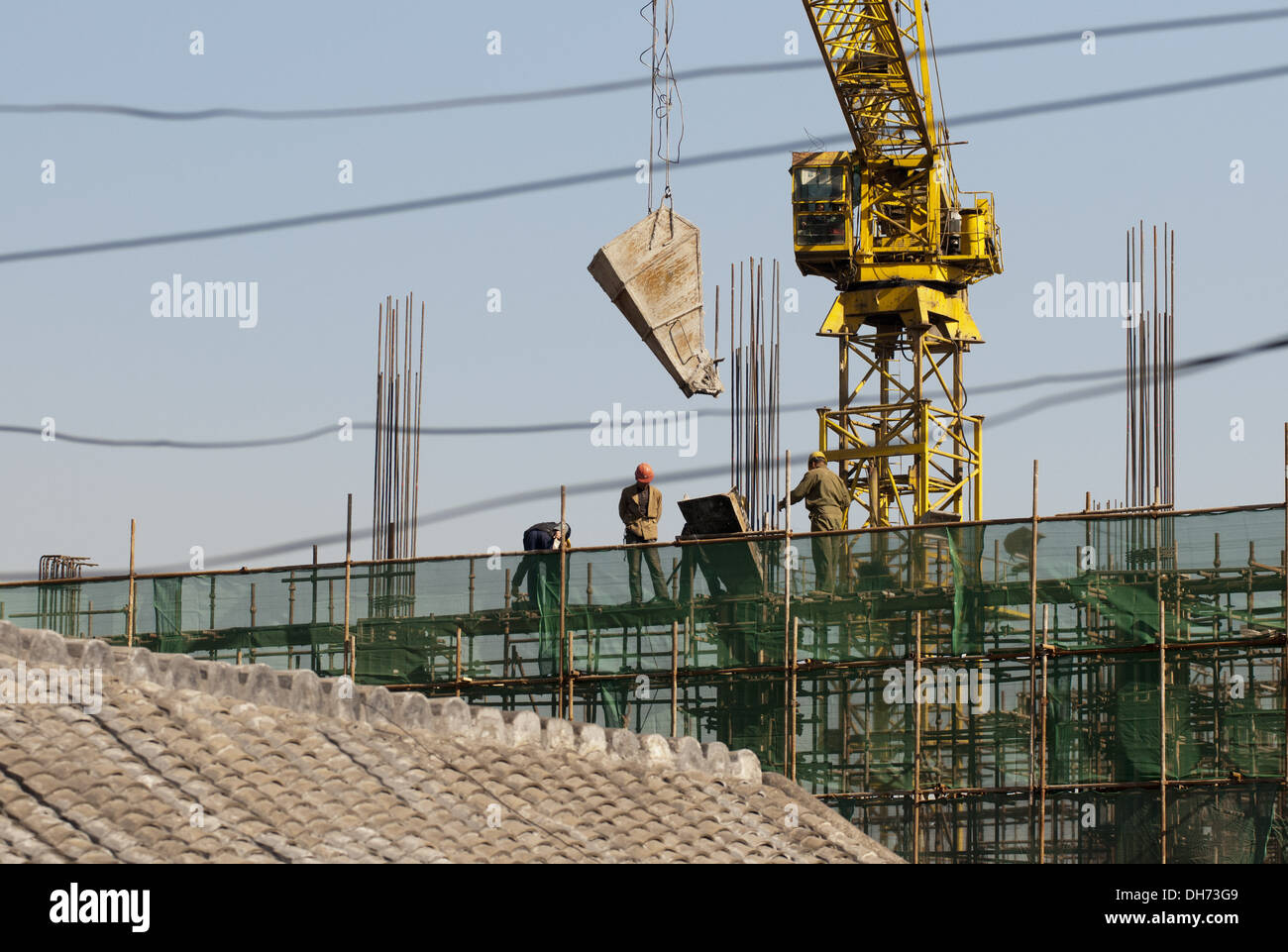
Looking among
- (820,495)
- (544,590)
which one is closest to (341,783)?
(544,590)

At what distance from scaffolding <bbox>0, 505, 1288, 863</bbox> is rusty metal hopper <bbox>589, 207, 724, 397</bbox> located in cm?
265

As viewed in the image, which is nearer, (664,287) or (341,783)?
(341,783)

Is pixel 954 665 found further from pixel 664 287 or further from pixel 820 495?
pixel 664 287

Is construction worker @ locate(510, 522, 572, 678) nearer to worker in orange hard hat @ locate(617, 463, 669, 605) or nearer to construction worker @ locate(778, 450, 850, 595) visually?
worker in orange hard hat @ locate(617, 463, 669, 605)

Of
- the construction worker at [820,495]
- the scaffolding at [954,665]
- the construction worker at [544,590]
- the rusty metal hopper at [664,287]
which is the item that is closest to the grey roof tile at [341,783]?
the scaffolding at [954,665]

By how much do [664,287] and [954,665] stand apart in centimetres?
565

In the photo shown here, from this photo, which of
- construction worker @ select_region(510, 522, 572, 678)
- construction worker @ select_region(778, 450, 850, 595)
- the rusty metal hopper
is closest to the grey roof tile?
construction worker @ select_region(510, 522, 572, 678)

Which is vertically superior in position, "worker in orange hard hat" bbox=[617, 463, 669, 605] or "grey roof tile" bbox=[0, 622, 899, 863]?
"worker in orange hard hat" bbox=[617, 463, 669, 605]

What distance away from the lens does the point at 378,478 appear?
105 ft

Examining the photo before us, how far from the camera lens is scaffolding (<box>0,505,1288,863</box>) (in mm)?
21859

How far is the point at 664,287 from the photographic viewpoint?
24.3m

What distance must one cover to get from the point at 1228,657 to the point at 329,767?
416 inches

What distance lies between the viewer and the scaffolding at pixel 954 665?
21859 millimetres
